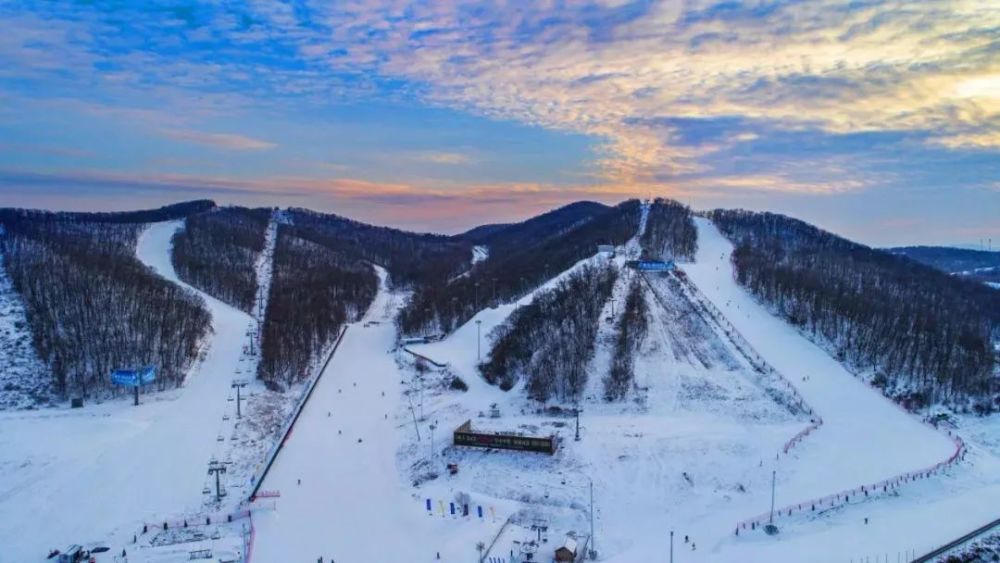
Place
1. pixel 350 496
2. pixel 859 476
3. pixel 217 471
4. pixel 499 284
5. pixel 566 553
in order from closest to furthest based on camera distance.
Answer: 1. pixel 566 553
2. pixel 350 496
3. pixel 859 476
4. pixel 217 471
5. pixel 499 284

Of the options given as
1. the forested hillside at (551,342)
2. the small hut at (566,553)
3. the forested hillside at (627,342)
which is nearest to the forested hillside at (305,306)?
the forested hillside at (551,342)

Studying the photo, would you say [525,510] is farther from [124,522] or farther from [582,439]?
[124,522]

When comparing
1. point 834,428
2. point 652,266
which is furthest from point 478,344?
point 834,428

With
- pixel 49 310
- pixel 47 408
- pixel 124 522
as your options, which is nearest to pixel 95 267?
pixel 49 310

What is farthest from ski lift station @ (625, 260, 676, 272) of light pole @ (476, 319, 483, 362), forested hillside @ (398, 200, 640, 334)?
light pole @ (476, 319, 483, 362)

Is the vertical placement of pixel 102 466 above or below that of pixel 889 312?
below

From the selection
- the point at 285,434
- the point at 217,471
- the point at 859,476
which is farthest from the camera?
the point at 285,434

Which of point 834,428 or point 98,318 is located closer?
point 834,428

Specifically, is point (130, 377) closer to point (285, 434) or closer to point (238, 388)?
point (238, 388)

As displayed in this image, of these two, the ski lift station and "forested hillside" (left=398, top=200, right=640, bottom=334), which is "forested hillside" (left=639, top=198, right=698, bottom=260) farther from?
the ski lift station
